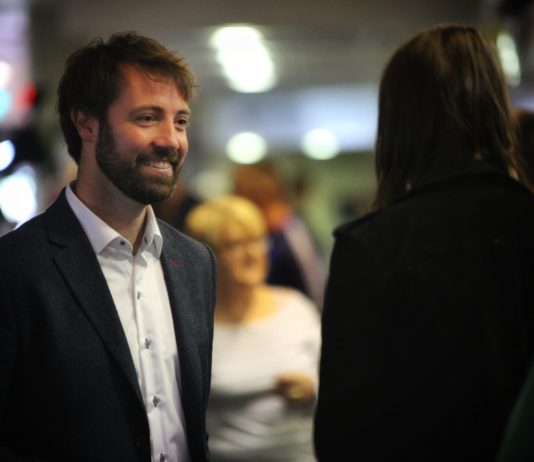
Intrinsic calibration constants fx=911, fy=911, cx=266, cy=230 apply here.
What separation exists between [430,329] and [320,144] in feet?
46.4

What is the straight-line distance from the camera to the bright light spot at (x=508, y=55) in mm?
4980

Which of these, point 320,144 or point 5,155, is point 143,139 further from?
point 320,144

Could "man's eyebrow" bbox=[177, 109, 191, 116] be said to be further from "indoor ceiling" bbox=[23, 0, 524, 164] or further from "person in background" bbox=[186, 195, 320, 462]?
"indoor ceiling" bbox=[23, 0, 524, 164]

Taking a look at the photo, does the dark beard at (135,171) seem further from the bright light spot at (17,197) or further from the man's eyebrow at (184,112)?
the bright light spot at (17,197)

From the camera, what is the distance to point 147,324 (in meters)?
1.53

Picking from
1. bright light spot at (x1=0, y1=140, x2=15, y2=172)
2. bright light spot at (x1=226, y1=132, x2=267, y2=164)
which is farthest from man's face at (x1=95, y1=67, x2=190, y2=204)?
bright light spot at (x1=226, y1=132, x2=267, y2=164)

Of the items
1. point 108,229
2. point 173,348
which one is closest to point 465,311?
point 173,348

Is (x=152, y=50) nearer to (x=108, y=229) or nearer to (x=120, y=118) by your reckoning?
(x=120, y=118)

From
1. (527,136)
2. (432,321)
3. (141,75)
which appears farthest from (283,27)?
(432,321)

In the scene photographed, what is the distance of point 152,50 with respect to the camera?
1.47 meters

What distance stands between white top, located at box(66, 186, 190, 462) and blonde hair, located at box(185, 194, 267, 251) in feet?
→ 3.42

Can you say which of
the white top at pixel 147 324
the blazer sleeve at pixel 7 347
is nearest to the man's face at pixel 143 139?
the white top at pixel 147 324

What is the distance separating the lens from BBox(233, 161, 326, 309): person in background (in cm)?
401

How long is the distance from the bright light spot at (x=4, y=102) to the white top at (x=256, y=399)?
228cm
